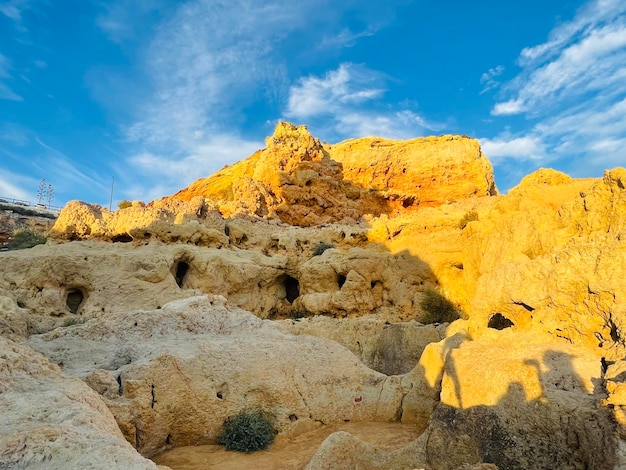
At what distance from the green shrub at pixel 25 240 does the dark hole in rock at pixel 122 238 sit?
4.15 metres

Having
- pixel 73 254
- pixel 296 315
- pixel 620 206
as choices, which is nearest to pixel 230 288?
pixel 296 315

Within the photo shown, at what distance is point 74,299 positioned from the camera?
1552cm

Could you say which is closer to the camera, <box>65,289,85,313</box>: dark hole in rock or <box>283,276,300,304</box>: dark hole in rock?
<box>65,289,85,313</box>: dark hole in rock

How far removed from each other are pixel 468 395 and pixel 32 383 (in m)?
5.11

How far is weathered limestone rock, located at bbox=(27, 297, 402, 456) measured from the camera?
622 centimetres

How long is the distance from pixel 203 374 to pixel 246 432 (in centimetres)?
113

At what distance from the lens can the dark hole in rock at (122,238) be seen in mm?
19261

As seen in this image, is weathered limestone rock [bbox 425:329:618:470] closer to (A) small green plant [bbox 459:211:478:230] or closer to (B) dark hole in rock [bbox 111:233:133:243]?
(A) small green plant [bbox 459:211:478:230]

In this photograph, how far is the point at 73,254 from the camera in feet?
51.5

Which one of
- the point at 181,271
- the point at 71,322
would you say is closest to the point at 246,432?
the point at 71,322

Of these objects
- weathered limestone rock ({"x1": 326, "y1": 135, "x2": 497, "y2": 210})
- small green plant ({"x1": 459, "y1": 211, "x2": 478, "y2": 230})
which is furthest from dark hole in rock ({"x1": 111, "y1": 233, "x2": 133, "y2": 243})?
weathered limestone rock ({"x1": 326, "y1": 135, "x2": 497, "y2": 210})

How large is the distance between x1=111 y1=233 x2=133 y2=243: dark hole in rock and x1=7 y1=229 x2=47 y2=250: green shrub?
13.6 feet

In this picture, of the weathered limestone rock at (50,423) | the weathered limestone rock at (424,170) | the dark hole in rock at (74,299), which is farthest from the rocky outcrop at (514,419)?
the weathered limestone rock at (424,170)

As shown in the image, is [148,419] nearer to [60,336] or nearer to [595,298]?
[60,336]
